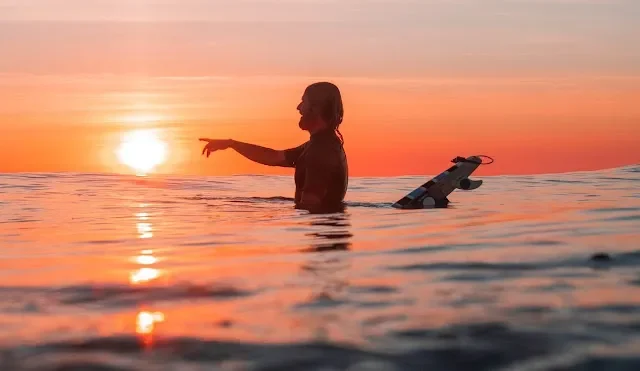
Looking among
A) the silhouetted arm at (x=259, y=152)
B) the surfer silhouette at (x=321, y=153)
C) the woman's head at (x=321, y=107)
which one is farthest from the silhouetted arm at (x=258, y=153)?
the woman's head at (x=321, y=107)

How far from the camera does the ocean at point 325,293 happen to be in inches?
127

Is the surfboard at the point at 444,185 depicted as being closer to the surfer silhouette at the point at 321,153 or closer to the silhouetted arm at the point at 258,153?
the surfer silhouette at the point at 321,153

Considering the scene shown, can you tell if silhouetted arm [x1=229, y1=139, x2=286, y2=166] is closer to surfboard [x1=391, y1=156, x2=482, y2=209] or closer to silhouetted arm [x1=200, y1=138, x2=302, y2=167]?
silhouetted arm [x1=200, y1=138, x2=302, y2=167]

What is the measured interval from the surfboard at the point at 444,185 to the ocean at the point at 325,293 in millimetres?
1436

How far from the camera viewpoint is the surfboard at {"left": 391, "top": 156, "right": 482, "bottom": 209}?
11.1m

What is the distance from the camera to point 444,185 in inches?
447

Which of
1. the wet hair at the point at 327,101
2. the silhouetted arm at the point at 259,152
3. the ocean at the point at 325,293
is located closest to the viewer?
the ocean at the point at 325,293

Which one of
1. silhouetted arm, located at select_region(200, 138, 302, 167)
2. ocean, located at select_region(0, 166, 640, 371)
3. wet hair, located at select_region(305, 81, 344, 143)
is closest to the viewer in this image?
ocean, located at select_region(0, 166, 640, 371)

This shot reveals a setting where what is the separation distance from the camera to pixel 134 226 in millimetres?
9234

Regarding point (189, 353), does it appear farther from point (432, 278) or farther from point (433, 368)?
point (432, 278)

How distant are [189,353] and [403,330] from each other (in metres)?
0.91

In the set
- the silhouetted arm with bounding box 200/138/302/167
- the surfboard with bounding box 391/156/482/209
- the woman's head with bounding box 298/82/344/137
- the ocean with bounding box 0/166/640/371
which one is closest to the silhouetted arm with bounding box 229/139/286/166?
the silhouetted arm with bounding box 200/138/302/167

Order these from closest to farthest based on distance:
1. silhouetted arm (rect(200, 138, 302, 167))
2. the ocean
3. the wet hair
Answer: the ocean < the wet hair < silhouetted arm (rect(200, 138, 302, 167))

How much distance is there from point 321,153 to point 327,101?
2.13 feet
